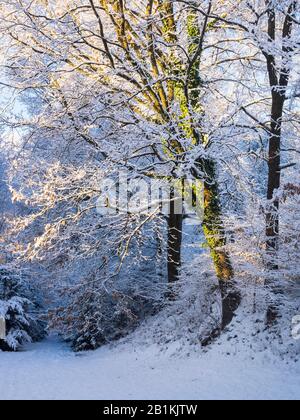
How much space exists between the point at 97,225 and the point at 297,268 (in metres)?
5.39

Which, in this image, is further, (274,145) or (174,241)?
(174,241)

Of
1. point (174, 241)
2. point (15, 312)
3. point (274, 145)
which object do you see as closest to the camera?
point (274, 145)

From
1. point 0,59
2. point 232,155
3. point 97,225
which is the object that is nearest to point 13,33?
point 0,59

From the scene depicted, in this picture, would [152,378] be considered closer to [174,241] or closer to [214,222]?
[214,222]

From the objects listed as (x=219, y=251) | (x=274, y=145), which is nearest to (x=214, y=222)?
(x=219, y=251)

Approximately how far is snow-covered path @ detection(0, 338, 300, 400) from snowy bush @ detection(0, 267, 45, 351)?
14.3 feet

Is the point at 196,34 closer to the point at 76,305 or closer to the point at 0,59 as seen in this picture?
the point at 0,59

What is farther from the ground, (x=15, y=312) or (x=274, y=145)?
(x=274, y=145)

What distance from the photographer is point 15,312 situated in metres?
17.8

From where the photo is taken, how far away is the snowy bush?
17.0 m

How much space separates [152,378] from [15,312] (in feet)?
33.7

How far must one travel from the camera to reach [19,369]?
11.9 metres

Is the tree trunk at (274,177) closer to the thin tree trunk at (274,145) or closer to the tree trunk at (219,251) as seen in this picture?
the thin tree trunk at (274,145)

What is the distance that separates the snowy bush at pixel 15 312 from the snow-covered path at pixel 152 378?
437 centimetres
